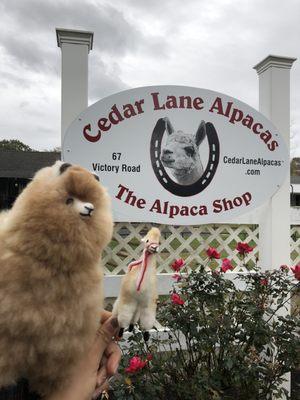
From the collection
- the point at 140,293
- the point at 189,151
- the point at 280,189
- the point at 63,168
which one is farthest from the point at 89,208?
the point at 280,189

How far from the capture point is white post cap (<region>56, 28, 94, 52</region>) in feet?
7.46

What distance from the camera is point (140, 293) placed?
1044 millimetres

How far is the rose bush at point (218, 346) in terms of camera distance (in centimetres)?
205

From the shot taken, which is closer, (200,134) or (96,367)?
(96,367)

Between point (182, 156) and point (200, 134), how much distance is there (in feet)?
0.72

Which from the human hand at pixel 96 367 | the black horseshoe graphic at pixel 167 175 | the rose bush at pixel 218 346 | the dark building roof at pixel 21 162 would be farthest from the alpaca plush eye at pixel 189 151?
the dark building roof at pixel 21 162

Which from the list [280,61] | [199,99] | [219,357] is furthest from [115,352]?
[280,61]

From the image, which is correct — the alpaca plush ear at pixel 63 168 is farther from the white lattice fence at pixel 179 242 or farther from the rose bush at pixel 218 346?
the white lattice fence at pixel 179 242

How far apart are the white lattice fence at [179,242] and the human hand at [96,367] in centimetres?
138

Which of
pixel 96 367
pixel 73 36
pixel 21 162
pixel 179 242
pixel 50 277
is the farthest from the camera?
pixel 21 162

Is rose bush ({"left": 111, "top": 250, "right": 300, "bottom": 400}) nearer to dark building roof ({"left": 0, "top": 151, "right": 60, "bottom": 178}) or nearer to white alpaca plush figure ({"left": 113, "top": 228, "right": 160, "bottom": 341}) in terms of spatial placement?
white alpaca plush figure ({"left": 113, "top": 228, "right": 160, "bottom": 341})

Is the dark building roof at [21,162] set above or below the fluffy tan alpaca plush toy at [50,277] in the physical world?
above

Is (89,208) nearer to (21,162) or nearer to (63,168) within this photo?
(63,168)

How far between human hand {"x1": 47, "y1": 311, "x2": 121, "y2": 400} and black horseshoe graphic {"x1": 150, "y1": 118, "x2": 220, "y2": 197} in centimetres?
143
